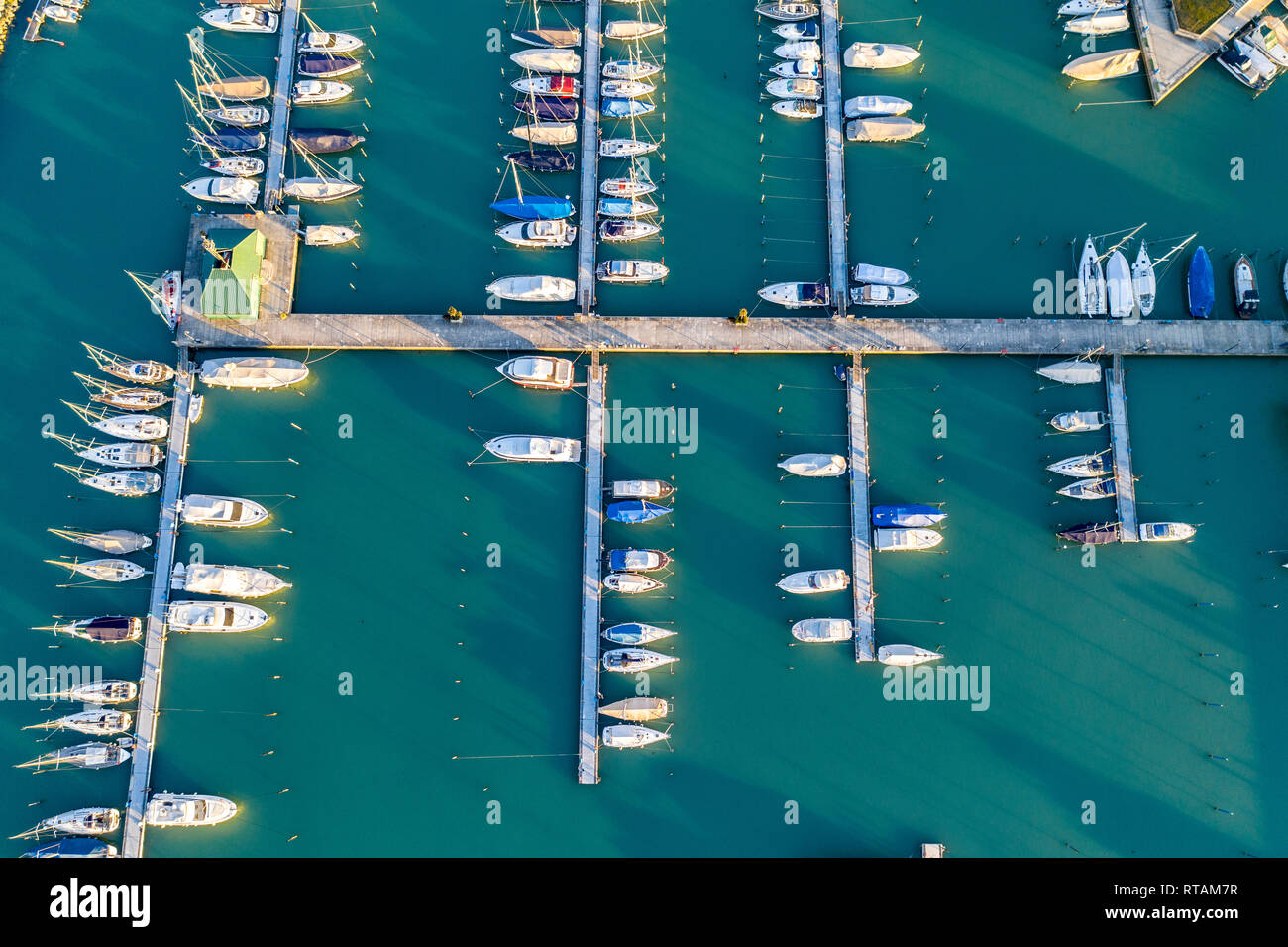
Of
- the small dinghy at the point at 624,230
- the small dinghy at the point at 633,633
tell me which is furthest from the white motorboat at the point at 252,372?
the small dinghy at the point at 633,633

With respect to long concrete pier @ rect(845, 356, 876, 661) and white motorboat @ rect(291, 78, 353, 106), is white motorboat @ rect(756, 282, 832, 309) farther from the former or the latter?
white motorboat @ rect(291, 78, 353, 106)

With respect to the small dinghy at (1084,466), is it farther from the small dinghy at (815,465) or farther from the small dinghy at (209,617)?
the small dinghy at (209,617)

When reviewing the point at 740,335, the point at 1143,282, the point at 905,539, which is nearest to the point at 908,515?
the point at 905,539

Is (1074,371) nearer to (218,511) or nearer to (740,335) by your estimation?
(740,335)

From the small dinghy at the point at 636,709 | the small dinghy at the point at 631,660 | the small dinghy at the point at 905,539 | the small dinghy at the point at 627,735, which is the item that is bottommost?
the small dinghy at the point at 627,735

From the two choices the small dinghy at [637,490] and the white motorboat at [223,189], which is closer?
the small dinghy at [637,490]
